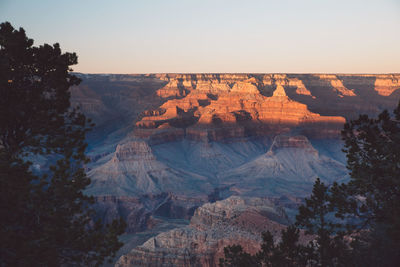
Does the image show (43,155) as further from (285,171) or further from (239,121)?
(239,121)

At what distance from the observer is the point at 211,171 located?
124m

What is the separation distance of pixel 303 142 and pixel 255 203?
72.1m

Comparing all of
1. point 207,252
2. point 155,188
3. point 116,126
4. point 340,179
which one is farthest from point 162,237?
point 116,126

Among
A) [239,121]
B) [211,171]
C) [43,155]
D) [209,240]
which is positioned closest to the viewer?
[43,155]

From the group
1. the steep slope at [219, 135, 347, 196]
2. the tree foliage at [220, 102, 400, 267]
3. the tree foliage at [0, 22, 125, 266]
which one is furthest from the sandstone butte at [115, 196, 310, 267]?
the steep slope at [219, 135, 347, 196]

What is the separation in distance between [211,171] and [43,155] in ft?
353

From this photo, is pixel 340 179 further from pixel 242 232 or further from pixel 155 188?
pixel 242 232

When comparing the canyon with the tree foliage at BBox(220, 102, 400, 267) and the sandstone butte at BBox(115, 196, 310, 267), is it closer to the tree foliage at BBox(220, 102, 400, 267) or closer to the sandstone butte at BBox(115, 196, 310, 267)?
the sandstone butte at BBox(115, 196, 310, 267)

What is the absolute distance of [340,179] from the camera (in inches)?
4016

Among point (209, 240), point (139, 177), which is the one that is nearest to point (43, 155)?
point (209, 240)

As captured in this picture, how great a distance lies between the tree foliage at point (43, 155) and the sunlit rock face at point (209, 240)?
2630cm

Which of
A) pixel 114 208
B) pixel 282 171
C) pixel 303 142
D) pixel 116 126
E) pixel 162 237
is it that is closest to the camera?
pixel 162 237

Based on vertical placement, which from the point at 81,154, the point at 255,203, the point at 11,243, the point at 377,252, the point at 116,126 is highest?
the point at 81,154

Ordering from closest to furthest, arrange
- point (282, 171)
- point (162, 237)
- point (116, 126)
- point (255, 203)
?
point (162, 237)
point (255, 203)
point (282, 171)
point (116, 126)
